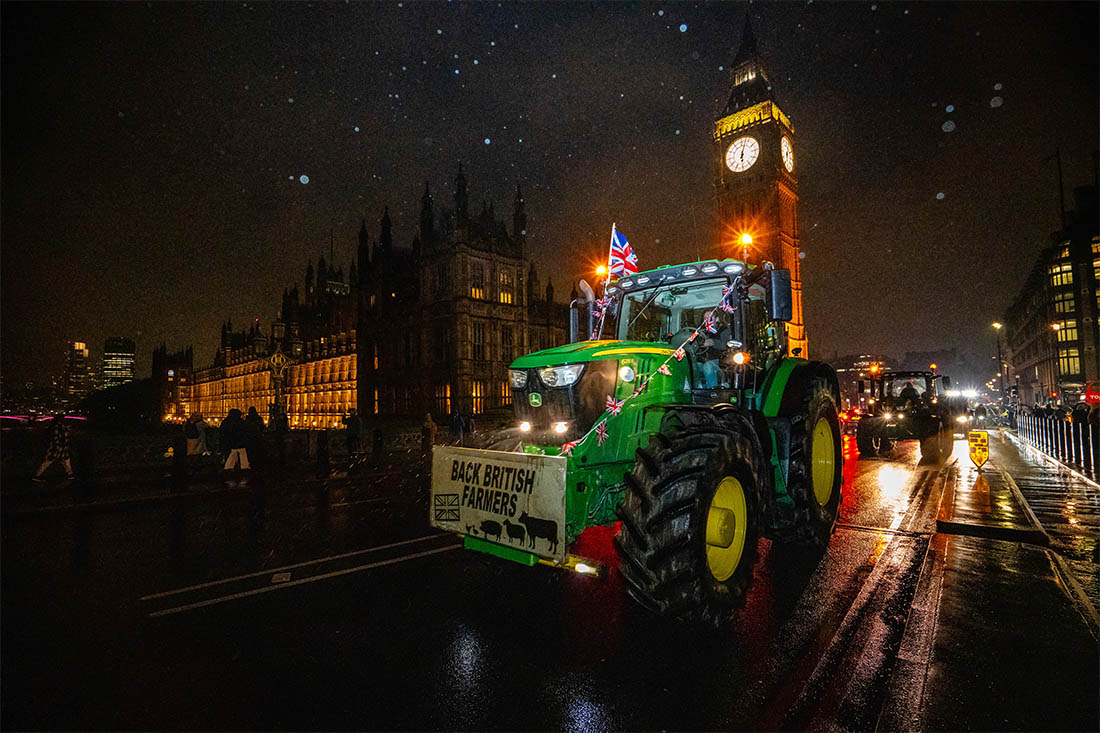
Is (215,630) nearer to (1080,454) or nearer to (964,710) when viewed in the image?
(964,710)

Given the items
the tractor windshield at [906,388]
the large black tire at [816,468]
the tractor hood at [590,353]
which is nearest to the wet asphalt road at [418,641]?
the large black tire at [816,468]

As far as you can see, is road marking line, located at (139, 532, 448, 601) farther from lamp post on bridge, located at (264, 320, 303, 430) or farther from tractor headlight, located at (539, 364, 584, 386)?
lamp post on bridge, located at (264, 320, 303, 430)

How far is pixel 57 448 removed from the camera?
40.8ft

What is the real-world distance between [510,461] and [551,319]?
142ft

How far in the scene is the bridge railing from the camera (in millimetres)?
13125

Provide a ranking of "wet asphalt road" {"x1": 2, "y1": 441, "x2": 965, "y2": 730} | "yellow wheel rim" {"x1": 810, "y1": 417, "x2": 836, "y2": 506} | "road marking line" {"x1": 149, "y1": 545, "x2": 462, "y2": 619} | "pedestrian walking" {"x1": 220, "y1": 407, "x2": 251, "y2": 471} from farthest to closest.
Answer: "pedestrian walking" {"x1": 220, "y1": 407, "x2": 251, "y2": 471}
"yellow wheel rim" {"x1": 810, "y1": 417, "x2": 836, "y2": 506}
"road marking line" {"x1": 149, "y1": 545, "x2": 462, "y2": 619}
"wet asphalt road" {"x1": 2, "y1": 441, "x2": 965, "y2": 730}

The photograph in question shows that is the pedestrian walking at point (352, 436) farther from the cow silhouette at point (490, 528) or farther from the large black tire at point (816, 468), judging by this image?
the large black tire at point (816, 468)

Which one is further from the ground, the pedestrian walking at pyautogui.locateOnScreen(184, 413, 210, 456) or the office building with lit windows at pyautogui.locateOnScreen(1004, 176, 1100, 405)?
the office building with lit windows at pyautogui.locateOnScreen(1004, 176, 1100, 405)

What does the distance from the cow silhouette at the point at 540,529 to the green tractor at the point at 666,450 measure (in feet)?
0.04

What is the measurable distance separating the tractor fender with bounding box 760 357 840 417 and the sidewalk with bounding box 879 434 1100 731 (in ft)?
7.10

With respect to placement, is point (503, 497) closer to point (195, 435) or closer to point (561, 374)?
point (561, 374)

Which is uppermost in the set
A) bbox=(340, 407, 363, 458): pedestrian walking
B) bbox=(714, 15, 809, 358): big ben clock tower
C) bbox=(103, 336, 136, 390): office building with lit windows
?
bbox=(714, 15, 809, 358): big ben clock tower

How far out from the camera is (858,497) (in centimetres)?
966

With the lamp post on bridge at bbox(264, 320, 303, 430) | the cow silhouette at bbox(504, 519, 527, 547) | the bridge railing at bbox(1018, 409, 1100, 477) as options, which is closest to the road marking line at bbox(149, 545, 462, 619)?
the cow silhouette at bbox(504, 519, 527, 547)
